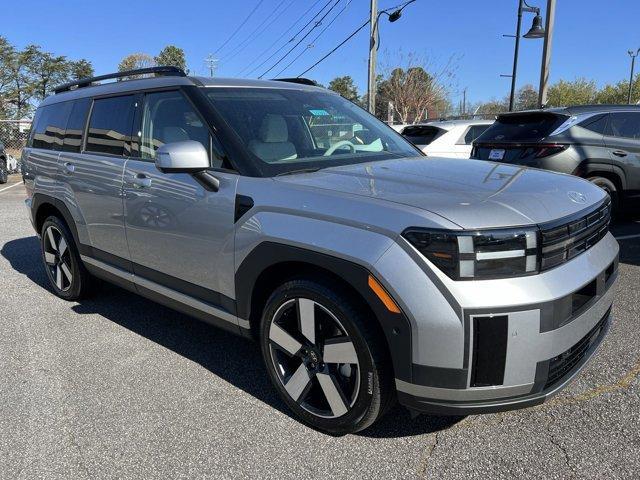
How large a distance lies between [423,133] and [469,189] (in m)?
8.07

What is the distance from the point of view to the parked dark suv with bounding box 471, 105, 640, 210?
666 centimetres

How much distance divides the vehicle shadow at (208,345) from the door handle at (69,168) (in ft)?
3.94

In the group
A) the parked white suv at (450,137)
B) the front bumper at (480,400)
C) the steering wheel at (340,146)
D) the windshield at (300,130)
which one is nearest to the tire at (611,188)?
the parked white suv at (450,137)

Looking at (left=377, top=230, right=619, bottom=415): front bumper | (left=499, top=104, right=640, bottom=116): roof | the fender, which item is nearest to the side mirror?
the fender

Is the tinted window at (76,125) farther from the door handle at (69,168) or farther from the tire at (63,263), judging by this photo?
the tire at (63,263)

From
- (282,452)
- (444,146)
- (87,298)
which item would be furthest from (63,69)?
(282,452)

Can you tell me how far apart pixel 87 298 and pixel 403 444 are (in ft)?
11.3

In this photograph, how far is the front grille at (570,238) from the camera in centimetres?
217

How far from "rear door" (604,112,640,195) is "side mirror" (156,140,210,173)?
19.7ft

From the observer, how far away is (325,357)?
254 centimetres

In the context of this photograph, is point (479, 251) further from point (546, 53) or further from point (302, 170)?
point (546, 53)

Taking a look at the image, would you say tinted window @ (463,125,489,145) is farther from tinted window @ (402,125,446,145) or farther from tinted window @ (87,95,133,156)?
tinted window @ (87,95,133,156)

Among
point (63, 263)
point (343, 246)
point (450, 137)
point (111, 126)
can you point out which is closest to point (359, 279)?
point (343, 246)

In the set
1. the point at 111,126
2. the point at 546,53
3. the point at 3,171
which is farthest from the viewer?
the point at 3,171
